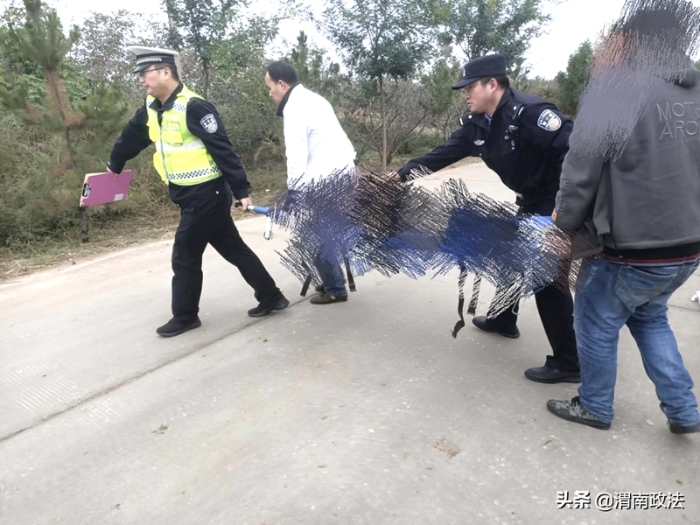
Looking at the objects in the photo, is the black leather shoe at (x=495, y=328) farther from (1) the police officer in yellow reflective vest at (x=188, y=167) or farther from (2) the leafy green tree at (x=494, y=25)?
(2) the leafy green tree at (x=494, y=25)

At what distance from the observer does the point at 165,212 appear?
7.07 metres

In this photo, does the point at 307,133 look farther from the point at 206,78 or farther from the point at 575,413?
the point at 206,78

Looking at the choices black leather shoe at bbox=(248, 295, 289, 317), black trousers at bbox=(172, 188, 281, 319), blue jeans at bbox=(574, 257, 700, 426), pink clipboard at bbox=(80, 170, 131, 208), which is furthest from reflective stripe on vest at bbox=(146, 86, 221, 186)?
blue jeans at bbox=(574, 257, 700, 426)

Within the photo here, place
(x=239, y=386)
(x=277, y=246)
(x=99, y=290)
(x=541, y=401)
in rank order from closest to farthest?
(x=541, y=401) < (x=239, y=386) < (x=99, y=290) < (x=277, y=246)

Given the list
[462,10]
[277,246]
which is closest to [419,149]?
[462,10]

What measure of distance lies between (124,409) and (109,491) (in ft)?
1.93

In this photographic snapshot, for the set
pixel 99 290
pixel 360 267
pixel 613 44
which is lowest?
pixel 99 290

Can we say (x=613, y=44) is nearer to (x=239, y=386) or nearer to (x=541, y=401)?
(x=541, y=401)

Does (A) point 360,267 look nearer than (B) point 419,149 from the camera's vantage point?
Yes

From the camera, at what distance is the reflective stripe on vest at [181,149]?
311cm

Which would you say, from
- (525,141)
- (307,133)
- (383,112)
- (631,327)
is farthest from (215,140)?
(383,112)

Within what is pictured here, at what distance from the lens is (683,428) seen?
2152 mm

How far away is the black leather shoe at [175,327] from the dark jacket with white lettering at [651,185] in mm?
2412

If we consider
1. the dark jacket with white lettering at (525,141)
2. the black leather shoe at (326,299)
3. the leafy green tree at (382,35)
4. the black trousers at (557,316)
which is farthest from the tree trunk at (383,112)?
the black trousers at (557,316)
